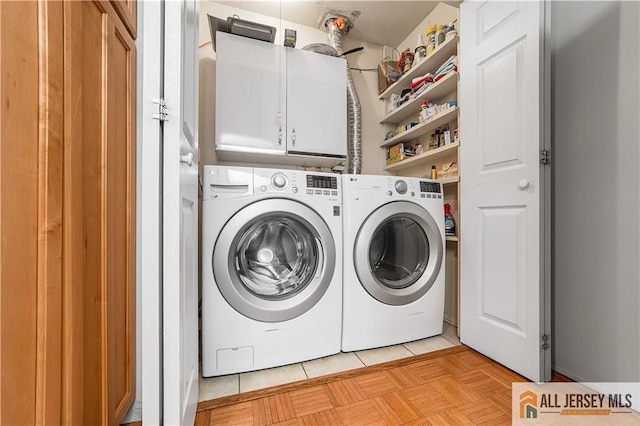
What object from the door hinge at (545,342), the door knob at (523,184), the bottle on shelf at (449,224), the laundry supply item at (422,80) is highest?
the laundry supply item at (422,80)

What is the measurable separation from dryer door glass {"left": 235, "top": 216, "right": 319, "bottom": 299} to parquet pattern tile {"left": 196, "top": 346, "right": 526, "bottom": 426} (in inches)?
15.7

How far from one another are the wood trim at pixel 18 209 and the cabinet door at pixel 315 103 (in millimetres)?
1332

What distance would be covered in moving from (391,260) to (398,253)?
0.19 ft

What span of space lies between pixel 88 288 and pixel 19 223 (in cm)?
29

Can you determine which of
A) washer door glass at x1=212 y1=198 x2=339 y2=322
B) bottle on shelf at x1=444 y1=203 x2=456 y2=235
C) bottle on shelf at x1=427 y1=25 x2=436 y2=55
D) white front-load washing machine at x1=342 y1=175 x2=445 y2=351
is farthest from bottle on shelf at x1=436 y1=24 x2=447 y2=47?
washer door glass at x1=212 y1=198 x2=339 y2=322

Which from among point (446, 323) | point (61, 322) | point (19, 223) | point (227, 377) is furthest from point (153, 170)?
point (446, 323)

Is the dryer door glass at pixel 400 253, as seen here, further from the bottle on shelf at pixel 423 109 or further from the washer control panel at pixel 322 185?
the bottle on shelf at pixel 423 109

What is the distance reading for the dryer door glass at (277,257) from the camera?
4.04 feet

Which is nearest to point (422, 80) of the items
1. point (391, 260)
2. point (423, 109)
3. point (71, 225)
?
point (423, 109)

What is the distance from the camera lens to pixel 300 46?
6.96 ft

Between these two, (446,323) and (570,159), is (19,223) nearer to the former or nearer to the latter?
(570,159)

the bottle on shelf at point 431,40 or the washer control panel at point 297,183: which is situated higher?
the bottle on shelf at point 431,40

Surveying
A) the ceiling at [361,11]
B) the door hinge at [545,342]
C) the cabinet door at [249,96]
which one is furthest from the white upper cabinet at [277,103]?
the door hinge at [545,342]

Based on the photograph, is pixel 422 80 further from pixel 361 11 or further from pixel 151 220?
pixel 151 220
